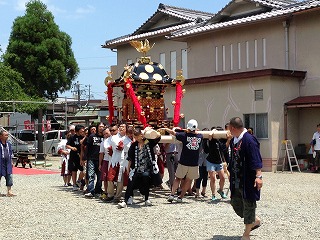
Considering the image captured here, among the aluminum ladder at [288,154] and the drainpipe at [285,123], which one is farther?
the drainpipe at [285,123]

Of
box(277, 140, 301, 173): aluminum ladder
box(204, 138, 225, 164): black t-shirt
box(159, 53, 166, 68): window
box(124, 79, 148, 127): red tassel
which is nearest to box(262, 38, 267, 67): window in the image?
box(277, 140, 301, 173): aluminum ladder

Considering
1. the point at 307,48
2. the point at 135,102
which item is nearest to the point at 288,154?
the point at 307,48

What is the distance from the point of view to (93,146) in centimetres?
1310

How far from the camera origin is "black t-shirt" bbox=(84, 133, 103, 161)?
42.9 feet

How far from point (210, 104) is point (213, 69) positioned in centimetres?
292

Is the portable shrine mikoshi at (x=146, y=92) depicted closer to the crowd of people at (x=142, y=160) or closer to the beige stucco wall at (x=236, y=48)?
the crowd of people at (x=142, y=160)

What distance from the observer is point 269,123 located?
2153 centimetres

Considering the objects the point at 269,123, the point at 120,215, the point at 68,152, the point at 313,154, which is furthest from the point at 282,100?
the point at 120,215

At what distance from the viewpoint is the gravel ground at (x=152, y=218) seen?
335 inches

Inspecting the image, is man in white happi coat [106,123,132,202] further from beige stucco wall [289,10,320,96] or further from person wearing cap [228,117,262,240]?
beige stucco wall [289,10,320,96]

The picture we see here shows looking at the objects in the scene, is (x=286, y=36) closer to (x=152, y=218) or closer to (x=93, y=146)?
(x=93, y=146)

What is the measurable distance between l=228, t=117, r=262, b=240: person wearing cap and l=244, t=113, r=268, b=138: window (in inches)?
550

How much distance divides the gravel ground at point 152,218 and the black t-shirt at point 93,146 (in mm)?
1012

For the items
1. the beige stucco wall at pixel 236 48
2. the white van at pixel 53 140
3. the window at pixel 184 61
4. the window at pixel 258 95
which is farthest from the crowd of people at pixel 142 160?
the white van at pixel 53 140
